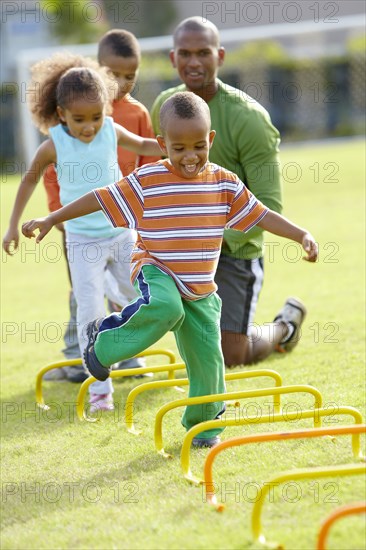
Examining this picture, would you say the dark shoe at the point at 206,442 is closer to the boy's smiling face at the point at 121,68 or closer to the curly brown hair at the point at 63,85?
the curly brown hair at the point at 63,85

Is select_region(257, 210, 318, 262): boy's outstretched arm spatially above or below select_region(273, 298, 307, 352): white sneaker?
above

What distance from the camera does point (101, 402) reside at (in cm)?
600

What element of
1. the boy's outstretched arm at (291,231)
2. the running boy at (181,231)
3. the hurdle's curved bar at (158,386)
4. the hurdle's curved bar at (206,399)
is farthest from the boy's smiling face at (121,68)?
the hurdle's curved bar at (206,399)

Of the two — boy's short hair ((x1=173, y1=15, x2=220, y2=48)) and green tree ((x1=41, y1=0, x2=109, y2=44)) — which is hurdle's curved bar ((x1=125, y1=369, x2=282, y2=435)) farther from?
green tree ((x1=41, y1=0, x2=109, y2=44))

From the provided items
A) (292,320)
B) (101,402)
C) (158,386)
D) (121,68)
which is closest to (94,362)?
(158,386)

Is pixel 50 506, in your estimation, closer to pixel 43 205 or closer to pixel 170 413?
pixel 170 413

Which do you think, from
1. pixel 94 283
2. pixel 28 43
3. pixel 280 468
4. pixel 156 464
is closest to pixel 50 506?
pixel 156 464

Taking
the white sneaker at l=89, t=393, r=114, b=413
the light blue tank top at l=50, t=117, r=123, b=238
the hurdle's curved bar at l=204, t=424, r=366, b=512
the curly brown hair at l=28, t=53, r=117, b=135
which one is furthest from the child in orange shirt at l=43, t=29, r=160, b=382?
the hurdle's curved bar at l=204, t=424, r=366, b=512

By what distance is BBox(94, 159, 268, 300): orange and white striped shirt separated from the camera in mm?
4887

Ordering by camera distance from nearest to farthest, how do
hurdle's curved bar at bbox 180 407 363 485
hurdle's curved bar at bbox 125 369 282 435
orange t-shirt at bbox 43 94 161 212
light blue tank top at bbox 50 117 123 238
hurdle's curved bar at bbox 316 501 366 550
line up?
hurdle's curved bar at bbox 316 501 366 550 < hurdle's curved bar at bbox 180 407 363 485 < hurdle's curved bar at bbox 125 369 282 435 < light blue tank top at bbox 50 117 123 238 < orange t-shirt at bbox 43 94 161 212

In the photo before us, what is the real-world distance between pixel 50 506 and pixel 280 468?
1.04 meters

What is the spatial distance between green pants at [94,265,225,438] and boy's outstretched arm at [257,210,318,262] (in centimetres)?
47

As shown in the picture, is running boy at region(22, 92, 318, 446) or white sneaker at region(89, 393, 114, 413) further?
white sneaker at region(89, 393, 114, 413)

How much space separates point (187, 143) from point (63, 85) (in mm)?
1508
